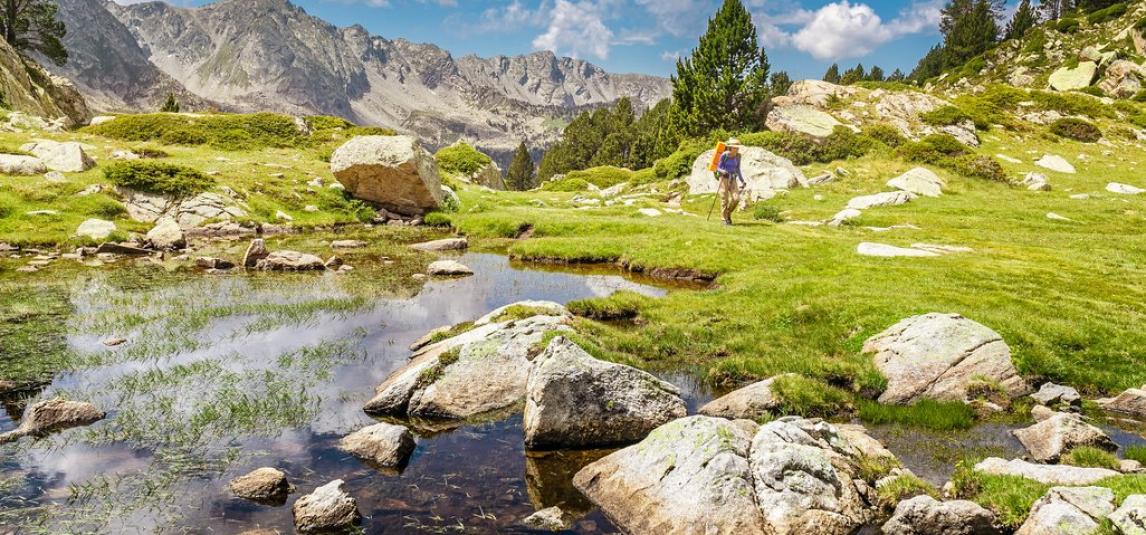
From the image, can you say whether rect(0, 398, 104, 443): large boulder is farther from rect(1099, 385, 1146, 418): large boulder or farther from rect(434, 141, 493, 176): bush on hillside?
rect(434, 141, 493, 176): bush on hillside

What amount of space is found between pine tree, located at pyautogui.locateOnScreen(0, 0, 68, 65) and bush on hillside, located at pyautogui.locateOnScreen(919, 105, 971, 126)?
360 feet

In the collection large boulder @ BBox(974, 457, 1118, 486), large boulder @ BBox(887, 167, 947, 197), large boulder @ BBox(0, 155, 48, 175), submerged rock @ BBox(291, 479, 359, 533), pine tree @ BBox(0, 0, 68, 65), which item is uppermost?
pine tree @ BBox(0, 0, 68, 65)

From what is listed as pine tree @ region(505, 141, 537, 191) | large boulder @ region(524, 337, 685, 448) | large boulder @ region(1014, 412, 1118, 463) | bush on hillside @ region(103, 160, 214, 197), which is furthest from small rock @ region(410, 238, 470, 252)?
pine tree @ region(505, 141, 537, 191)

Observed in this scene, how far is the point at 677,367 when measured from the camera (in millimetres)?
15742

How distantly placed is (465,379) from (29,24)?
341 feet

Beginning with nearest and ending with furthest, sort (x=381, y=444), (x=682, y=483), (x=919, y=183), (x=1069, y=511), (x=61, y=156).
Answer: (x=1069, y=511) < (x=682, y=483) < (x=381, y=444) < (x=61, y=156) < (x=919, y=183)

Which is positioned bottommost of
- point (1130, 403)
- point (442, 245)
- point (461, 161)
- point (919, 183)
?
point (1130, 403)

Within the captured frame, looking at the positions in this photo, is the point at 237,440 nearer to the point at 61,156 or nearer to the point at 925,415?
the point at 925,415

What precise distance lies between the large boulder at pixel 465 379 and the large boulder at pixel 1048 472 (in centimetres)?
893

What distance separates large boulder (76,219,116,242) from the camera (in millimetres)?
30220

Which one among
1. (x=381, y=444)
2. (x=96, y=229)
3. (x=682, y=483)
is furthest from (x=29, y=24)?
(x=682, y=483)

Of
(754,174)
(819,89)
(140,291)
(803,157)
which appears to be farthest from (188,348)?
(819,89)

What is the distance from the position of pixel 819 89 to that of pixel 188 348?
78.8 metres

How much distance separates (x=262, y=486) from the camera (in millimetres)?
8742
